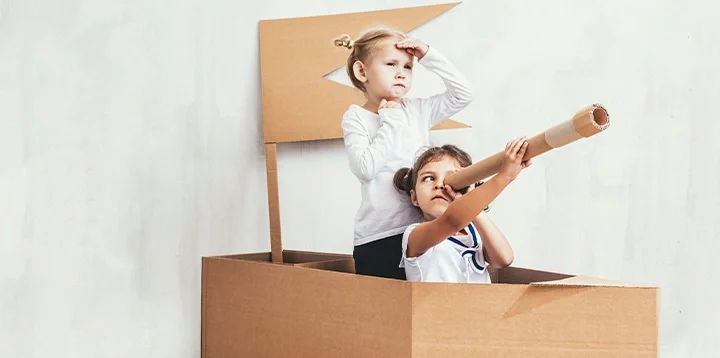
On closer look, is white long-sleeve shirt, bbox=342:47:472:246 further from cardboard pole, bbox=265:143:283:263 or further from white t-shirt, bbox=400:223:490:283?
cardboard pole, bbox=265:143:283:263

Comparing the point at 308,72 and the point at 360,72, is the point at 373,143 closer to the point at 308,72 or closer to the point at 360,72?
the point at 360,72

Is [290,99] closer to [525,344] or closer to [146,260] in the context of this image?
[146,260]

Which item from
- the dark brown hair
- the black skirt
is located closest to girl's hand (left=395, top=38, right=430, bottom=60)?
the dark brown hair

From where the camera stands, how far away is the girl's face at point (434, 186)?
3.37ft

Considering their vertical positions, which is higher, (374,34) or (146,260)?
(374,34)

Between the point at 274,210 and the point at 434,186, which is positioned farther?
the point at 274,210

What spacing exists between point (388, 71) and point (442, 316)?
1.30ft

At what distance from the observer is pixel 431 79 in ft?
4.98

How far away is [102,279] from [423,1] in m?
0.77

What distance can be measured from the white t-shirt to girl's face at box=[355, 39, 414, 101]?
21 centimetres

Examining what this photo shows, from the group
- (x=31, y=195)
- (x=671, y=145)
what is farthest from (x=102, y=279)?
(x=671, y=145)

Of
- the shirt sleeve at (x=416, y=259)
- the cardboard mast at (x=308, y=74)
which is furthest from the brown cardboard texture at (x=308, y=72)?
the shirt sleeve at (x=416, y=259)

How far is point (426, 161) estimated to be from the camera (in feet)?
3.47

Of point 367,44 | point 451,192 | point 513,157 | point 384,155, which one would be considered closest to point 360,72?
point 367,44
